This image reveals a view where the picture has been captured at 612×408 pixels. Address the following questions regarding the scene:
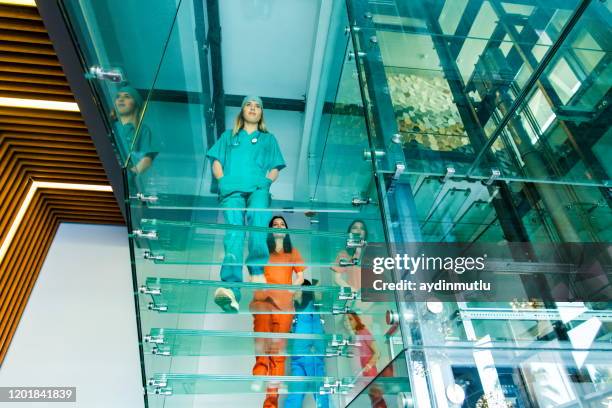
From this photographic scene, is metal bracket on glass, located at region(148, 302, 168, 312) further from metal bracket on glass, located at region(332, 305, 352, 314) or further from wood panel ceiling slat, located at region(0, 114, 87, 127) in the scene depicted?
wood panel ceiling slat, located at region(0, 114, 87, 127)

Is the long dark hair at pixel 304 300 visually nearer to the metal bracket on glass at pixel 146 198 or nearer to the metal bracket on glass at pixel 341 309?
the metal bracket on glass at pixel 341 309

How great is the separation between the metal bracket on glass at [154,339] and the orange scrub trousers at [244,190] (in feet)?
1.49

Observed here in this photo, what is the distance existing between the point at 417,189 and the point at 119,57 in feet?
4.61

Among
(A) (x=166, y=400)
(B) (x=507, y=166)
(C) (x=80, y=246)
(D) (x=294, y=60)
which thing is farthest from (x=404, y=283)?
(C) (x=80, y=246)

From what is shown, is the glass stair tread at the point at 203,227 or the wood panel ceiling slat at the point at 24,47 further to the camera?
the wood panel ceiling slat at the point at 24,47

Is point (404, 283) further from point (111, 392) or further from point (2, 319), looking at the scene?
point (2, 319)

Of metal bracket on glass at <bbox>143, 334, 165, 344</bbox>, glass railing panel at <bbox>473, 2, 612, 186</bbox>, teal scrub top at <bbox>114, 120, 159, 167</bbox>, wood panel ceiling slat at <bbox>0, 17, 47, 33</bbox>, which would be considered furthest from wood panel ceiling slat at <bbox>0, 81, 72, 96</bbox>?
glass railing panel at <bbox>473, 2, 612, 186</bbox>

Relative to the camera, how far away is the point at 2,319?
14.4 ft

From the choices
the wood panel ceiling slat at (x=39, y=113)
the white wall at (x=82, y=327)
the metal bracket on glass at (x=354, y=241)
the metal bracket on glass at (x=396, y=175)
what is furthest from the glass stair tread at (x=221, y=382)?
the wood panel ceiling slat at (x=39, y=113)

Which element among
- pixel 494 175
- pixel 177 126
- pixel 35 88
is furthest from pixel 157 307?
pixel 35 88

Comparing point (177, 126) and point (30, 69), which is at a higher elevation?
point (30, 69)

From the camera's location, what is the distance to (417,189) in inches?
72.2

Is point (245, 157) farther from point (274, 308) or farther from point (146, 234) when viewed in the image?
point (146, 234)

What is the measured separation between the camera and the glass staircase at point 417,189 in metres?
1.34
